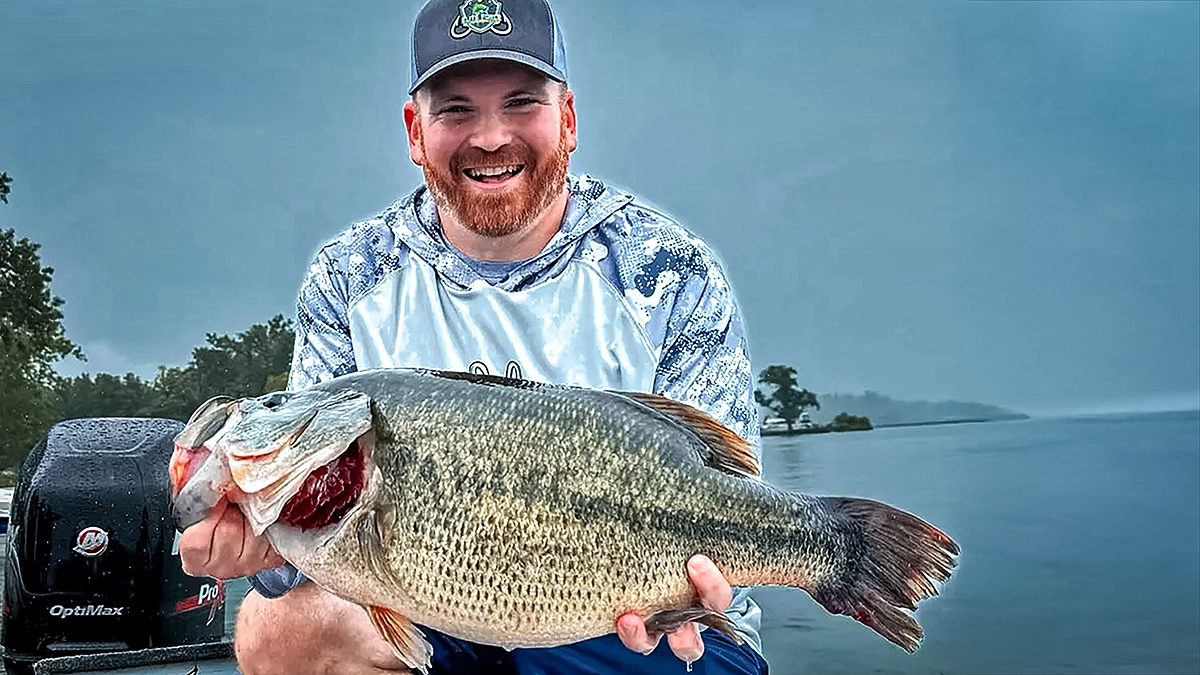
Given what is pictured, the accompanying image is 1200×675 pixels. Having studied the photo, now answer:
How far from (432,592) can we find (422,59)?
1.45m

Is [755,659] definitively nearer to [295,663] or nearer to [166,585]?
[295,663]

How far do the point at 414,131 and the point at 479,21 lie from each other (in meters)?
0.40

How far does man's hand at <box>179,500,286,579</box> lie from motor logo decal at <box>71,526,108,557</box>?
56.1 inches

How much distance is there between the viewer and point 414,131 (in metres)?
2.98

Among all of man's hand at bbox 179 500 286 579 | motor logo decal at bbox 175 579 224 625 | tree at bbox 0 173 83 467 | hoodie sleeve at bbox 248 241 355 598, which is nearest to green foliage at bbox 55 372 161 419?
tree at bbox 0 173 83 467

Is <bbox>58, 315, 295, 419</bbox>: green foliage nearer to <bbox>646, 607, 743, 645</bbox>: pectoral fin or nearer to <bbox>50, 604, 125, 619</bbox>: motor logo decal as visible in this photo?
<bbox>50, 604, 125, 619</bbox>: motor logo decal

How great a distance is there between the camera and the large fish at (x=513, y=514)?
6.17ft

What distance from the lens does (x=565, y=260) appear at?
9.39ft

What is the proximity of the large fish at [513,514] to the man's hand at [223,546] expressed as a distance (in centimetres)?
6

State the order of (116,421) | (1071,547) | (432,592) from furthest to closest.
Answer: (1071,547) < (116,421) < (432,592)

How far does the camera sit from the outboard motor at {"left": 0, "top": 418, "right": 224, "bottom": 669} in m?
3.28

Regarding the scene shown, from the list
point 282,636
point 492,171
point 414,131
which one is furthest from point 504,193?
point 282,636

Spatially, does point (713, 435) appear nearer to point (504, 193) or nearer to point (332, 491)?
point (332, 491)

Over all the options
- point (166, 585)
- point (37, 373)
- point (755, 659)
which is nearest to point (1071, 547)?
point (755, 659)
